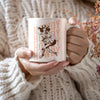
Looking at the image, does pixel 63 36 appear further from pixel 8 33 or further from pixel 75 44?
pixel 8 33

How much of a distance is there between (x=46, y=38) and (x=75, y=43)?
0.11 meters

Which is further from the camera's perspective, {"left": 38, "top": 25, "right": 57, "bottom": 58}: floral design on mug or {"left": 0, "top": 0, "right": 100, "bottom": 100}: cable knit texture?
{"left": 0, "top": 0, "right": 100, "bottom": 100}: cable knit texture

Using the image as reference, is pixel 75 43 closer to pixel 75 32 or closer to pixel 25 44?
pixel 75 32

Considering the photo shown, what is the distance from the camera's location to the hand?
1.71 feet

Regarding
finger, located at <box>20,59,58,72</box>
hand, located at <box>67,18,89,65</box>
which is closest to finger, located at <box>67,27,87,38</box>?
hand, located at <box>67,18,89,65</box>

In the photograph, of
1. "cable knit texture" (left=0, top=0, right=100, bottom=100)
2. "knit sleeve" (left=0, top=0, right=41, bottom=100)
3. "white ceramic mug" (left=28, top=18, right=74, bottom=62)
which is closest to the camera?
"white ceramic mug" (left=28, top=18, right=74, bottom=62)

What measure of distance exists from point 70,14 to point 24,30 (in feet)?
0.77

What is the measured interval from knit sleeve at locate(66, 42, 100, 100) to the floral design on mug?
0.29 meters

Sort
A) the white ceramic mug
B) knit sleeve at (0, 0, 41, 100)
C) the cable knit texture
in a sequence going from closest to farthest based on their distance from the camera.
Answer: the white ceramic mug
knit sleeve at (0, 0, 41, 100)
the cable knit texture

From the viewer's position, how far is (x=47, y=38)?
1.55 feet

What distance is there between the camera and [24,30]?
75cm

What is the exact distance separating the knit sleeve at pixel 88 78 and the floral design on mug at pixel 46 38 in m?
0.29

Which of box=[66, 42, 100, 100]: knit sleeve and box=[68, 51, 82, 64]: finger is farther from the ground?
box=[68, 51, 82, 64]: finger

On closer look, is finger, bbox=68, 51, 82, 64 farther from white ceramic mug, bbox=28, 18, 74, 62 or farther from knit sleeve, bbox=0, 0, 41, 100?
knit sleeve, bbox=0, 0, 41, 100
